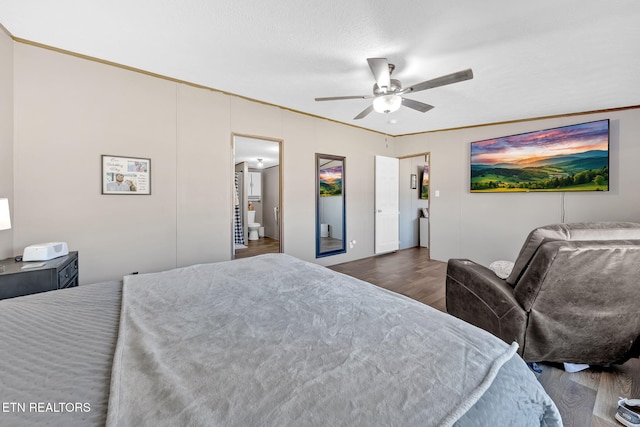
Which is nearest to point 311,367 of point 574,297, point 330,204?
point 574,297

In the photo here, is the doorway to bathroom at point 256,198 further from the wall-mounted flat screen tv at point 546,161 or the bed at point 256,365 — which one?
the bed at point 256,365

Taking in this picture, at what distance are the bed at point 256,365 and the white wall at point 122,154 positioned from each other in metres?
1.64

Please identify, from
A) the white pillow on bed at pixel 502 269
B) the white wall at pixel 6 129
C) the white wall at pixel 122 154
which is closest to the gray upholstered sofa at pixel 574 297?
the white pillow on bed at pixel 502 269

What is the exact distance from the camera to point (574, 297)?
160 cm

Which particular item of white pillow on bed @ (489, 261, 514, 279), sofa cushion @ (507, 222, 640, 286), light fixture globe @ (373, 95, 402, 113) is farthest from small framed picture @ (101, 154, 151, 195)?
white pillow on bed @ (489, 261, 514, 279)

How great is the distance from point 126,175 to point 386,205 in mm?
4452

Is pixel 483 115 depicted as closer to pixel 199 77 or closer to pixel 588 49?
pixel 588 49

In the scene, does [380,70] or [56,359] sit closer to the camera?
[56,359]

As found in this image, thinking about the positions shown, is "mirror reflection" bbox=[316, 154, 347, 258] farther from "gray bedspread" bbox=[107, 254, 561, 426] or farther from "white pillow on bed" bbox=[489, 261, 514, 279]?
"gray bedspread" bbox=[107, 254, 561, 426]

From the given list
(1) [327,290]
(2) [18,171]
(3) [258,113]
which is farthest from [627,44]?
(2) [18,171]

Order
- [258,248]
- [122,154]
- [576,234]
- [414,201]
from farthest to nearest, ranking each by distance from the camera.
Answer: [414,201]
[258,248]
[122,154]
[576,234]

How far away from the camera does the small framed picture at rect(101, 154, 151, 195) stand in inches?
106

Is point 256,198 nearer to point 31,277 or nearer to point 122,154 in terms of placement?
point 122,154

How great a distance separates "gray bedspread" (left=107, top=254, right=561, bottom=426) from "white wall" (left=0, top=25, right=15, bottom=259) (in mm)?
1968
